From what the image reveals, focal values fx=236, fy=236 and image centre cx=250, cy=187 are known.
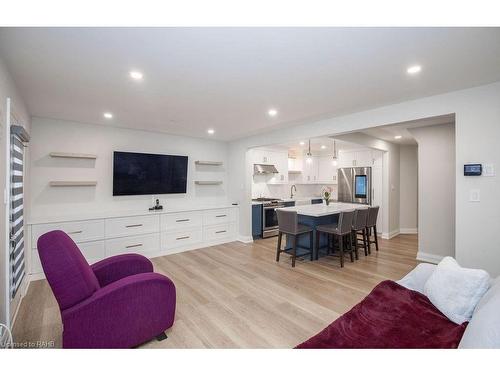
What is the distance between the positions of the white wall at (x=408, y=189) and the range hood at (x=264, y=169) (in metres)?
3.44

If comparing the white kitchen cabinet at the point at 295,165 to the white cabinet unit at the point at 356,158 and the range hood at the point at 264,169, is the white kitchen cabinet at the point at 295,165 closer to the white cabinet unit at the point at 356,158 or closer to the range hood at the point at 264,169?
the range hood at the point at 264,169

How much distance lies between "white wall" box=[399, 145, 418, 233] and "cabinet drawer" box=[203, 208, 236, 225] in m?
4.58

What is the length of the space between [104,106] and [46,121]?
1.40 meters

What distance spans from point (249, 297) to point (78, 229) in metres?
2.86

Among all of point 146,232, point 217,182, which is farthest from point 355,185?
point 146,232

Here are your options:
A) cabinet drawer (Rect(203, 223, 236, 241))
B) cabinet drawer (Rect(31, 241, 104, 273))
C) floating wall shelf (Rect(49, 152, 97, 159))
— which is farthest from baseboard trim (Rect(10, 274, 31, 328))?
cabinet drawer (Rect(203, 223, 236, 241))

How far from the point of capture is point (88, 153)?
418cm

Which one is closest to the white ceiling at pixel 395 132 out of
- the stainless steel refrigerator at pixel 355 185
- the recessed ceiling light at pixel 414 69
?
the stainless steel refrigerator at pixel 355 185

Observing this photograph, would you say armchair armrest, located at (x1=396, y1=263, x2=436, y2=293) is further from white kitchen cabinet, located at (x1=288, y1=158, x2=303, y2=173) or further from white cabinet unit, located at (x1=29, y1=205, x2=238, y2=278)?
white kitchen cabinet, located at (x1=288, y1=158, x2=303, y2=173)

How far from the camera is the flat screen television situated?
4425 mm

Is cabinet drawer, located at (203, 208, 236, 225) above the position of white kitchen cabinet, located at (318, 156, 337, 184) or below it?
below
